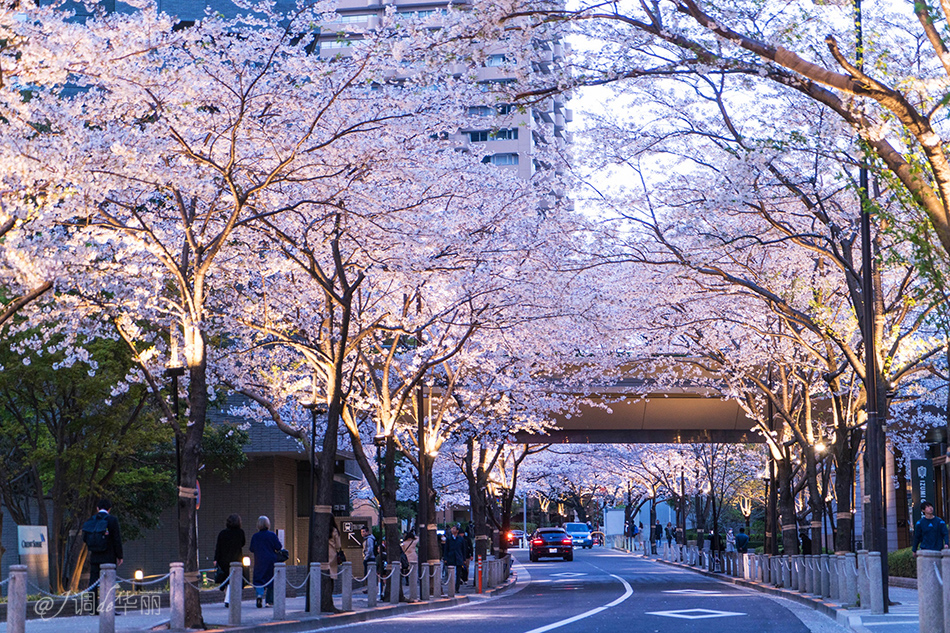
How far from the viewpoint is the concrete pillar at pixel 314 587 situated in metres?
19.0

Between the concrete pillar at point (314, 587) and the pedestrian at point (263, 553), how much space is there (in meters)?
1.49

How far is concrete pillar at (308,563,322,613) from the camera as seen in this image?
1900 centimetres

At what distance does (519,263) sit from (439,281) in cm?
260

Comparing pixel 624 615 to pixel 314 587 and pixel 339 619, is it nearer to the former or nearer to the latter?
pixel 339 619

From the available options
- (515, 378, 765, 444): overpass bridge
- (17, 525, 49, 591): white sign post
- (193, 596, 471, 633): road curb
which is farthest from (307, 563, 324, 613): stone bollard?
(515, 378, 765, 444): overpass bridge

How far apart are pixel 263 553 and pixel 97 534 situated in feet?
12.3

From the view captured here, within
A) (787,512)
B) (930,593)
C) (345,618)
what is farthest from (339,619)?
(787,512)

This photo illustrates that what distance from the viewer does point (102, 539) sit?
17.8m

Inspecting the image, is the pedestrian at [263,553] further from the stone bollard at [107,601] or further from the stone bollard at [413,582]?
the stone bollard at [107,601]

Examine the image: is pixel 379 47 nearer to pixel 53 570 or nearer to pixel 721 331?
pixel 53 570

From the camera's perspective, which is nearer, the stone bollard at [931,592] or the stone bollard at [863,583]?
the stone bollard at [931,592]

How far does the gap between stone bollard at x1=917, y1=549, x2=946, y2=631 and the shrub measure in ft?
67.1

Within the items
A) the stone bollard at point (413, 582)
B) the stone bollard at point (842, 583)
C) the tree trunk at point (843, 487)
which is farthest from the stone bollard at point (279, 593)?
the tree trunk at point (843, 487)

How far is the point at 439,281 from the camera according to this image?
79.9 ft
